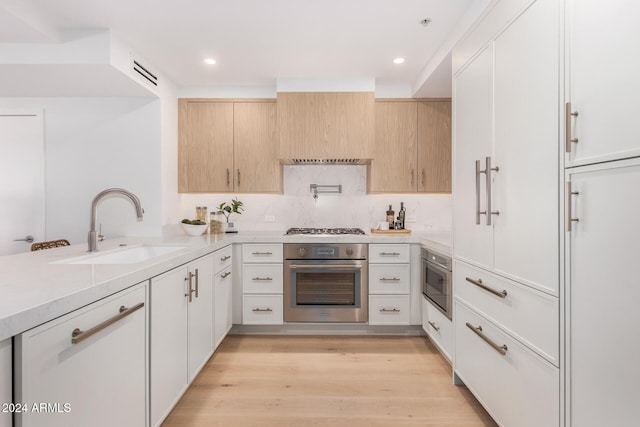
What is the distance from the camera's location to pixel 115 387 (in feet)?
4.28

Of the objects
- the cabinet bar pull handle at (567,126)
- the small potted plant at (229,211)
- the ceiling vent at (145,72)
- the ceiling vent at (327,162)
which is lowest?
the small potted plant at (229,211)

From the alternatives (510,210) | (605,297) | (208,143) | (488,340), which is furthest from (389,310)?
(208,143)

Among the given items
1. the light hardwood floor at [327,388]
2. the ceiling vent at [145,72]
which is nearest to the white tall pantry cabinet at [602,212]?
the light hardwood floor at [327,388]

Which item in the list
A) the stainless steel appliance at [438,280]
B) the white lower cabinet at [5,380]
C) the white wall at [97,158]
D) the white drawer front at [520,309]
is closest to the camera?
the white lower cabinet at [5,380]

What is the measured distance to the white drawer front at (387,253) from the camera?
316cm

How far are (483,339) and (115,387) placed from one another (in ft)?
5.73

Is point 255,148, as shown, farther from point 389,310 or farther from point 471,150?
point 471,150

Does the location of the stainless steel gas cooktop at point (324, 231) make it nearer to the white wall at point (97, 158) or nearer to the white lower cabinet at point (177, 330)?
the white lower cabinet at point (177, 330)

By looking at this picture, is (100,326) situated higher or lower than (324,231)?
lower

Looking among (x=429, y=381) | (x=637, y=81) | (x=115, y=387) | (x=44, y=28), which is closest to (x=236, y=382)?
(x=115, y=387)

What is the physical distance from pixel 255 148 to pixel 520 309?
2.80 meters

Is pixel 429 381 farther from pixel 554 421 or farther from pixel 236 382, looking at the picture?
pixel 236 382

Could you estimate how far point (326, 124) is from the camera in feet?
11.0

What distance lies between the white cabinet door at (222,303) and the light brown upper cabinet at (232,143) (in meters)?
1.01
